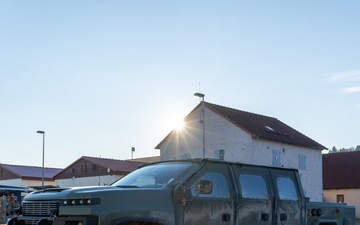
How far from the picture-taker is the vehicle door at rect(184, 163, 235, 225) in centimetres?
853

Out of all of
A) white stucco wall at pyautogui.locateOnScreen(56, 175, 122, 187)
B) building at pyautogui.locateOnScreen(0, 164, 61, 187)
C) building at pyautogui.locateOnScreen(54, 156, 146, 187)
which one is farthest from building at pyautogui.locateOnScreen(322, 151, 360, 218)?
building at pyautogui.locateOnScreen(0, 164, 61, 187)

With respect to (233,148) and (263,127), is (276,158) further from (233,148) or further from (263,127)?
(233,148)

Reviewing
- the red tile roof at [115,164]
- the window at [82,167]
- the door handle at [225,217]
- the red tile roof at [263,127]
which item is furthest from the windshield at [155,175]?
the window at [82,167]

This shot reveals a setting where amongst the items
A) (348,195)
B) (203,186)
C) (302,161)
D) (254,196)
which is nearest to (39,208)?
(203,186)

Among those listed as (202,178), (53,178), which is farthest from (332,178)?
(202,178)

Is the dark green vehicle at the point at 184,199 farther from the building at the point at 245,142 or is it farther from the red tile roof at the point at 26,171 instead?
the red tile roof at the point at 26,171

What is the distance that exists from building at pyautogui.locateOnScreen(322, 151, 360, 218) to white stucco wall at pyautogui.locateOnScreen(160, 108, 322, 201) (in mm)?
2764

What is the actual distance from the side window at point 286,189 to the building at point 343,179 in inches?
1782

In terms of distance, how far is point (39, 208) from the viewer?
8.52 metres

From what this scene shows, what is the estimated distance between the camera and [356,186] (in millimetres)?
53906

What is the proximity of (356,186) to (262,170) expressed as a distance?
46879 millimetres

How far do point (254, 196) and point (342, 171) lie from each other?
5088cm

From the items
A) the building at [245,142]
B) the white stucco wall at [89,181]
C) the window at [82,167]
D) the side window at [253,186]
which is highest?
the building at [245,142]

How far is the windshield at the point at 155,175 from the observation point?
873 centimetres
